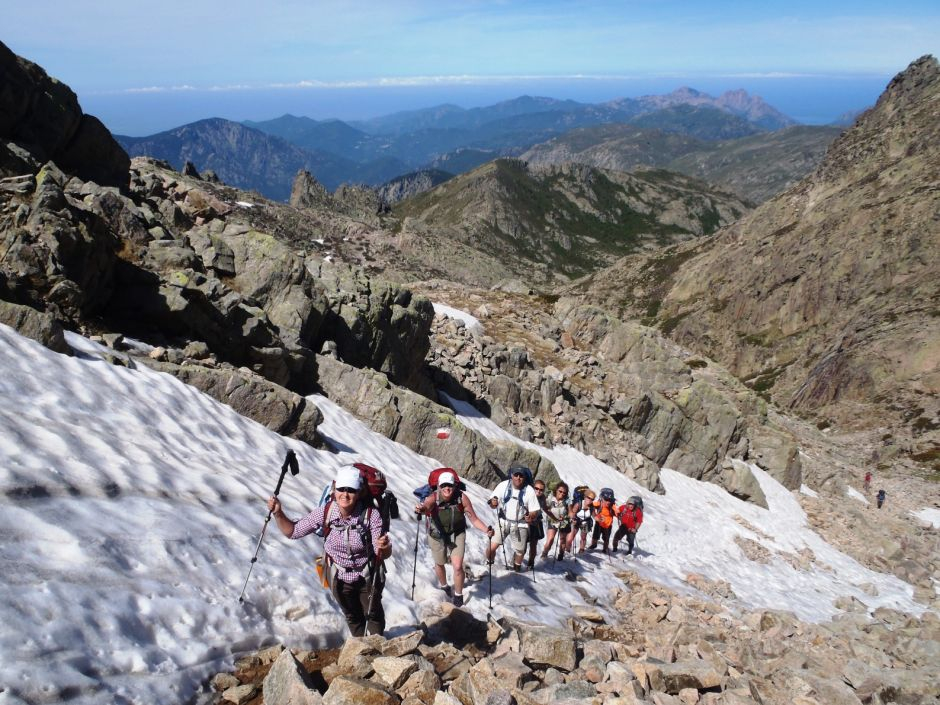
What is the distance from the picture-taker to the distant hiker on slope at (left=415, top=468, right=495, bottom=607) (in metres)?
11.1

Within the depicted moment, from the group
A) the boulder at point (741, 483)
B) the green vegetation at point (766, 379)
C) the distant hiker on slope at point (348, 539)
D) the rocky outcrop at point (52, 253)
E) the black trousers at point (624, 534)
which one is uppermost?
the rocky outcrop at point (52, 253)

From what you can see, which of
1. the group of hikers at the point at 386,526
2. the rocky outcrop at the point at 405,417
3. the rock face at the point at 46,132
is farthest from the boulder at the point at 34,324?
the rocky outcrop at the point at 405,417

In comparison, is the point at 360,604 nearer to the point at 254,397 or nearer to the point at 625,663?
the point at 625,663

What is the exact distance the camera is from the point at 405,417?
22.8m

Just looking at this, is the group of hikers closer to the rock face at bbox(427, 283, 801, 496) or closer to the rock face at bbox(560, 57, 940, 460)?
the rock face at bbox(427, 283, 801, 496)

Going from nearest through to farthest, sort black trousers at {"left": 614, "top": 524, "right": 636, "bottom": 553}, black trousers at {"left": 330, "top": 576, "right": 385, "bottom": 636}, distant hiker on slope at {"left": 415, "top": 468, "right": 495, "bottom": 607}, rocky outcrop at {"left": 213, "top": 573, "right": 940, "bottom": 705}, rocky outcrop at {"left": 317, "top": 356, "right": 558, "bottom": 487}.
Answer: rocky outcrop at {"left": 213, "top": 573, "right": 940, "bottom": 705} → black trousers at {"left": 330, "top": 576, "right": 385, "bottom": 636} → distant hiker on slope at {"left": 415, "top": 468, "right": 495, "bottom": 607} → black trousers at {"left": 614, "top": 524, "right": 636, "bottom": 553} → rocky outcrop at {"left": 317, "top": 356, "right": 558, "bottom": 487}

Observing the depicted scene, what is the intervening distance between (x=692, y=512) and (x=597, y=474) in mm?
6073

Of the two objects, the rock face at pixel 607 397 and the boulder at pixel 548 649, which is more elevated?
the boulder at pixel 548 649

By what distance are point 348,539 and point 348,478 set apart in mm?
1000

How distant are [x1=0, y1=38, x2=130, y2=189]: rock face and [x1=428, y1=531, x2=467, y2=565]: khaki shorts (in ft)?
54.6

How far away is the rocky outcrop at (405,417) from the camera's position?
2242cm

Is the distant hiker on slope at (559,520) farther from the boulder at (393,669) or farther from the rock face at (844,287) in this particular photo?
the rock face at (844,287)

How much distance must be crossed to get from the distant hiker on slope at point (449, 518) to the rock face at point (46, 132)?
53.2ft

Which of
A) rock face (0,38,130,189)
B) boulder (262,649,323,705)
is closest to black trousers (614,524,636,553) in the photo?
boulder (262,649,323,705)
